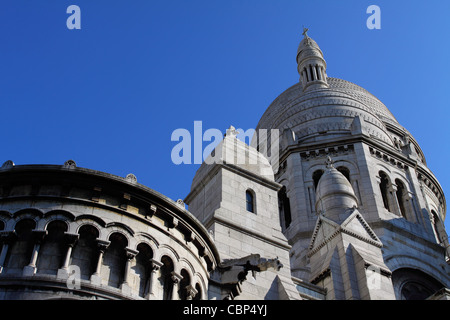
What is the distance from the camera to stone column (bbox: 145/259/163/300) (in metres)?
15.6

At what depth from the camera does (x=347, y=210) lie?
27.0 m

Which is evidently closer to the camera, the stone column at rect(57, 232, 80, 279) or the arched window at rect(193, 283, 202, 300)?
the stone column at rect(57, 232, 80, 279)

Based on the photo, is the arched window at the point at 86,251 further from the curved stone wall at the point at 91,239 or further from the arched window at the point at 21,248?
the arched window at the point at 21,248

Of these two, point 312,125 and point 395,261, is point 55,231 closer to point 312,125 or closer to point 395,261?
point 395,261

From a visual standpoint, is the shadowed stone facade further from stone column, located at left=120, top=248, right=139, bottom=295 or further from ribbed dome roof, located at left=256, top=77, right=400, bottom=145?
ribbed dome roof, located at left=256, top=77, right=400, bottom=145

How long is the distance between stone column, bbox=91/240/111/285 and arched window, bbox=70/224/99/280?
0.49 feet

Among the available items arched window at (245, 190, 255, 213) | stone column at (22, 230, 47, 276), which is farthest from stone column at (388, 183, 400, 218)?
A: stone column at (22, 230, 47, 276)

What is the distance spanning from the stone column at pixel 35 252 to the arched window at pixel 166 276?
3203 mm

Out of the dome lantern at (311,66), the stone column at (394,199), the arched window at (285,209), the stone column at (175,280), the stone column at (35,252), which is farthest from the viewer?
the dome lantern at (311,66)

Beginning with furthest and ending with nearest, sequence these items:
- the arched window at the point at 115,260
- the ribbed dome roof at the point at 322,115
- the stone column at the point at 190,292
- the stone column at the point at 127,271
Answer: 1. the ribbed dome roof at the point at 322,115
2. the stone column at the point at 190,292
3. the arched window at the point at 115,260
4. the stone column at the point at 127,271

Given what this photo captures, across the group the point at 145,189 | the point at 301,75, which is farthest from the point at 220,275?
the point at 301,75

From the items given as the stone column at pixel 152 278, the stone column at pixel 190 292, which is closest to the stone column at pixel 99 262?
the stone column at pixel 152 278

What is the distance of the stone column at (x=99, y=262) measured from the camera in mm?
14922
